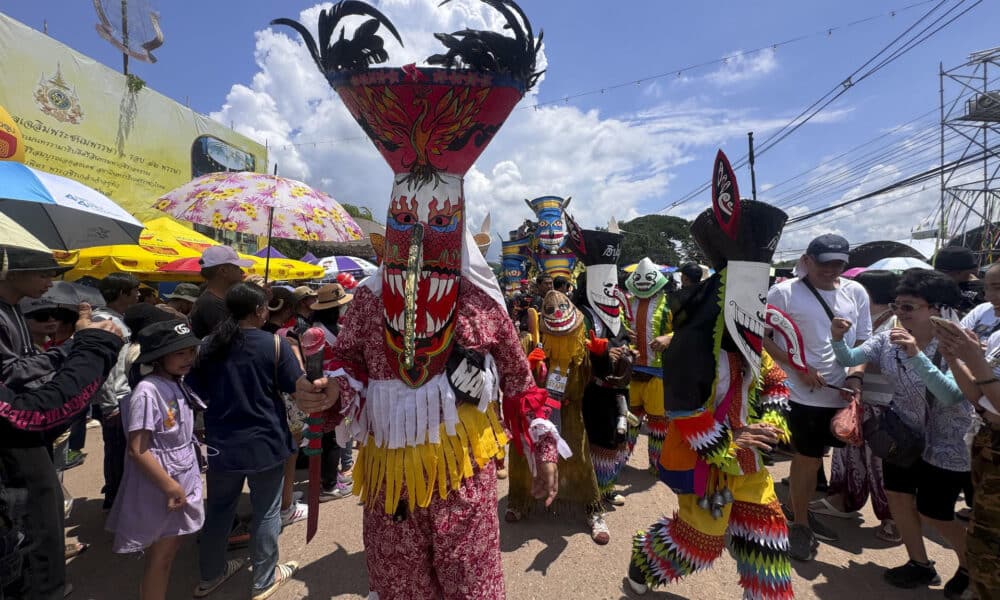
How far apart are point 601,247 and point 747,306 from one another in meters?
1.84

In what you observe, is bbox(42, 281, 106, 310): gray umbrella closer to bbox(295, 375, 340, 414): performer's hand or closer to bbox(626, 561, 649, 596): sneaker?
bbox(295, 375, 340, 414): performer's hand

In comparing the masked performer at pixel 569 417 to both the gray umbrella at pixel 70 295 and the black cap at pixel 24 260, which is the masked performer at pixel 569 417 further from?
the gray umbrella at pixel 70 295

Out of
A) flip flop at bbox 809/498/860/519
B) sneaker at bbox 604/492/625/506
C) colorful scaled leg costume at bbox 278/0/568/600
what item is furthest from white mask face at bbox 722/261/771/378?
flip flop at bbox 809/498/860/519

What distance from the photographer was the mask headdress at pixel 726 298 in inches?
78.5

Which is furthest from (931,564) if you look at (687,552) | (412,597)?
(412,597)

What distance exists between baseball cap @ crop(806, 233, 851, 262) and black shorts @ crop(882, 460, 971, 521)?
131 centimetres

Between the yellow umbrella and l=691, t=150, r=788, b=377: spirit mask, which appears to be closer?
l=691, t=150, r=788, b=377: spirit mask

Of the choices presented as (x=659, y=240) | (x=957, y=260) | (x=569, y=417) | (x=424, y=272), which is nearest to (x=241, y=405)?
(x=424, y=272)

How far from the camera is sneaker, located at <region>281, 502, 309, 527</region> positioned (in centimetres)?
343

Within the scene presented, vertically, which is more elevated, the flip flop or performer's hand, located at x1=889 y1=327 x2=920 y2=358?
performer's hand, located at x1=889 y1=327 x2=920 y2=358

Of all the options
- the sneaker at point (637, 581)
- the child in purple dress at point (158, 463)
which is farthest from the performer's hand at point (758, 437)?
the child in purple dress at point (158, 463)

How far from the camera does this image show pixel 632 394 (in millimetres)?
4105

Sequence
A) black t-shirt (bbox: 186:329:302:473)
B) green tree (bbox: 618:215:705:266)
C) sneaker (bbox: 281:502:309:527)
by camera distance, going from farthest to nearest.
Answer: green tree (bbox: 618:215:705:266)
sneaker (bbox: 281:502:309:527)
black t-shirt (bbox: 186:329:302:473)

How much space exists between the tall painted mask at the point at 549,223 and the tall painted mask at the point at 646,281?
4.80 metres
